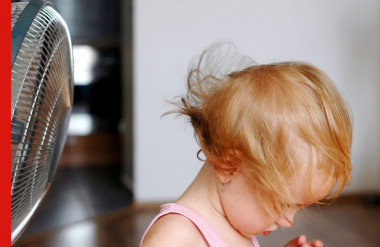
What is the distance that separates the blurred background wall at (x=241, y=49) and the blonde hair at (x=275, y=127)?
2156 mm

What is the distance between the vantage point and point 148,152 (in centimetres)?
315

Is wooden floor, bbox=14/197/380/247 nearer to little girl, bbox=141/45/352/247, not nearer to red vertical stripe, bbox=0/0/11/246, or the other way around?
little girl, bbox=141/45/352/247

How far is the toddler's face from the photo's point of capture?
857mm

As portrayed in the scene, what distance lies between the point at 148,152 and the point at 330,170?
91.9 inches

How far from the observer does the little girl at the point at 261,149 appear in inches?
33.1

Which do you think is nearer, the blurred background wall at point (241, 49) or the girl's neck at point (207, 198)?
the girl's neck at point (207, 198)

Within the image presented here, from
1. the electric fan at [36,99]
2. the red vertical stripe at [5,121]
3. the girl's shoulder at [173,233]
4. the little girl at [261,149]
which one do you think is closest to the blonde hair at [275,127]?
the little girl at [261,149]

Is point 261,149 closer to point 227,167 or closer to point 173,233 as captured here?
point 227,167

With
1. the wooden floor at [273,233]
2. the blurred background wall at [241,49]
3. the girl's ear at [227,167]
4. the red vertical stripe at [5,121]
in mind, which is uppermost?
the red vertical stripe at [5,121]

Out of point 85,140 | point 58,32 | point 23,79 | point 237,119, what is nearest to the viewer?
point 23,79

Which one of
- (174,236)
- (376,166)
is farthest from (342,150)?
(376,166)

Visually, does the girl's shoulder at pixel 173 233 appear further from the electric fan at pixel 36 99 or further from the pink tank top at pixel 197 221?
the electric fan at pixel 36 99

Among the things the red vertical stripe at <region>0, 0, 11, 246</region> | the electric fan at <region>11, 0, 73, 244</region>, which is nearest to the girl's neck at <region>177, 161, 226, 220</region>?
the electric fan at <region>11, 0, 73, 244</region>

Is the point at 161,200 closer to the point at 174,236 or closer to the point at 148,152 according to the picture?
the point at 148,152
